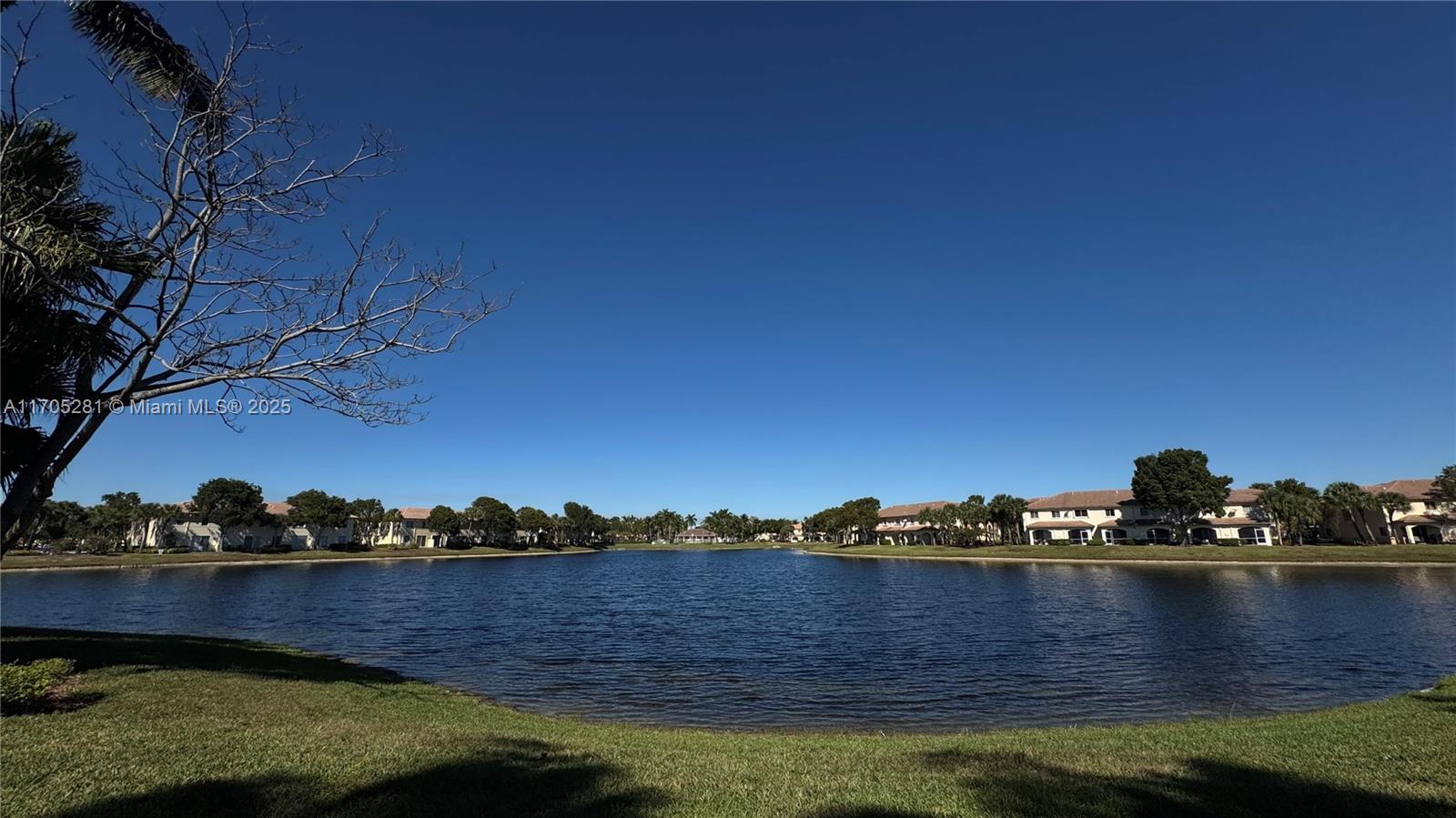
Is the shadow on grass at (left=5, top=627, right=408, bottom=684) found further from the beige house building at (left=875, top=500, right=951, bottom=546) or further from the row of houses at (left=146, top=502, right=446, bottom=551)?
the beige house building at (left=875, top=500, right=951, bottom=546)

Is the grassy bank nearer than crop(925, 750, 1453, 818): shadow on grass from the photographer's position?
No

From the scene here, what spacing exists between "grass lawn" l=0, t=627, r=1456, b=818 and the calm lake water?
550 centimetres

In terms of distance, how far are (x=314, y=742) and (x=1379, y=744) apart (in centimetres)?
1386

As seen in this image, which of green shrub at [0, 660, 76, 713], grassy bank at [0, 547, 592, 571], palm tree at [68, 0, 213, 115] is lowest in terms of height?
grassy bank at [0, 547, 592, 571]

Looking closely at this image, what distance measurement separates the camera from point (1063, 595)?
4122cm

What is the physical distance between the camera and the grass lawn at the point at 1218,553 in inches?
2348

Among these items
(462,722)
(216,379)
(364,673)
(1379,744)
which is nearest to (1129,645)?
(1379,744)

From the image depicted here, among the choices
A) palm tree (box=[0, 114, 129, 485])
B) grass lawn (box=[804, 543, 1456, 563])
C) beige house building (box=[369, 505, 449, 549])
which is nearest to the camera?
palm tree (box=[0, 114, 129, 485])

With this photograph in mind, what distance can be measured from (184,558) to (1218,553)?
417 ft

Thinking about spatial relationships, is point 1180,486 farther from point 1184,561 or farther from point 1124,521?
point 1184,561

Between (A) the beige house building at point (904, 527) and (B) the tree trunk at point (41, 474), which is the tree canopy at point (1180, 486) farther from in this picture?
(B) the tree trunk at point (41, 474)

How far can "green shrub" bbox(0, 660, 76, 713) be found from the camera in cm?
878

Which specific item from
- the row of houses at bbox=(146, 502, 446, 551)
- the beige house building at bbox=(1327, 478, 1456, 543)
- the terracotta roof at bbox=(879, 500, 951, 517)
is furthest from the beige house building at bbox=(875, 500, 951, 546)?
the row of houses at bbox=(146, 502, 446, 551)

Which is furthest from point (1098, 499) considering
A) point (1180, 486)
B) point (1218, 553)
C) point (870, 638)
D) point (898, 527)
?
point (870, 638)
